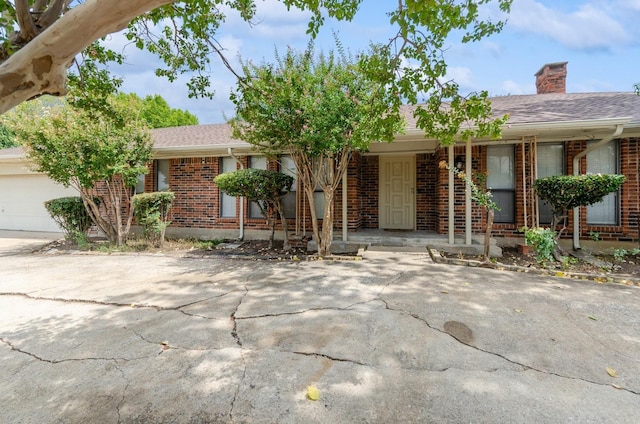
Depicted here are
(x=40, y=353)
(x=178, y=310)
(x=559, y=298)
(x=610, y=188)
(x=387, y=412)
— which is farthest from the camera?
(x=610, y=188)

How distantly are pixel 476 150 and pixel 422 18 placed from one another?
5542 millimetres

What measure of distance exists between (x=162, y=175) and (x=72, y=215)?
252 centimetres

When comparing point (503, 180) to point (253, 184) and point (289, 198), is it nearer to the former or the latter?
point (289, 198)

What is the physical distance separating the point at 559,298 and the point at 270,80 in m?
5.07

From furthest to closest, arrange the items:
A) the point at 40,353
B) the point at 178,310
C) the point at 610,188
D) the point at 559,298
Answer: the point at 610,188
the point at 559,298
the point at 178,310
the point at 40,353

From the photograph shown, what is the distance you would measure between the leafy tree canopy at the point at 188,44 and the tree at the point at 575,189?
2882mm

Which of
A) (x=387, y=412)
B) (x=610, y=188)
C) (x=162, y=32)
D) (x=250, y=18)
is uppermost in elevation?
(x=250, y=18)

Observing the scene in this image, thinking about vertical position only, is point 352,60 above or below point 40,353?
above

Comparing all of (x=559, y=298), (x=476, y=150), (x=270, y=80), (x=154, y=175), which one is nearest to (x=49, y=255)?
(x=154, y=175)

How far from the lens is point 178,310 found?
364 centimetres

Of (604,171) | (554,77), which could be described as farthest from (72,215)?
(554,77)

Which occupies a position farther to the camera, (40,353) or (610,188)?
(610,188)

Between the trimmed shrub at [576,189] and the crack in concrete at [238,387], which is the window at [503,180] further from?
the crack in concrete at [238,387]

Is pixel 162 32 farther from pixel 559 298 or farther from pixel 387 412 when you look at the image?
pixel 559 298
